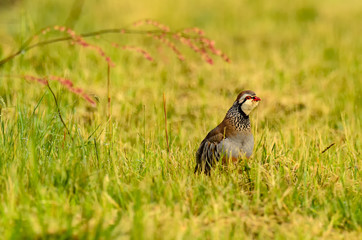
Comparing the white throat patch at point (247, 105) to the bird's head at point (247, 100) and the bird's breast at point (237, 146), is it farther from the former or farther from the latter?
the bird's breast at point (237, 146)

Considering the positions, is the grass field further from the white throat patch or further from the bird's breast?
the white throat patch

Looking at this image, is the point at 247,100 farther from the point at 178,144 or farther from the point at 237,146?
the point at 178,144

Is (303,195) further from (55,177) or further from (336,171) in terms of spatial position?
(55,177)

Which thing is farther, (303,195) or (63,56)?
(63,56)

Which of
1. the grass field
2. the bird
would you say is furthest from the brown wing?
the grass field

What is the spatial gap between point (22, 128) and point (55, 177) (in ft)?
2.51

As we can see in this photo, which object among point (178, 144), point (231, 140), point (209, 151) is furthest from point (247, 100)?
point (178, 144)

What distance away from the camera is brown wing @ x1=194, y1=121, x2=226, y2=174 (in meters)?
4.21

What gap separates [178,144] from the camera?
514 cm

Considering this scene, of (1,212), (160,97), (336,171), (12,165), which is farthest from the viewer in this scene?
(160,97)

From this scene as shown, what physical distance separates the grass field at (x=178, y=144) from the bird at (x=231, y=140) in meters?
0.14

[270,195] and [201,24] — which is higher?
[201,24]

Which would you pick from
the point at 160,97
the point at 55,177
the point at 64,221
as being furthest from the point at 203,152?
the point at 160,97

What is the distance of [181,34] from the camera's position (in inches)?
181
